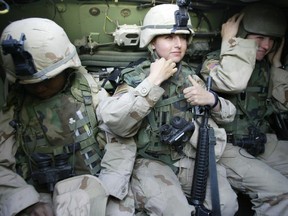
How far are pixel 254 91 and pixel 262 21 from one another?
2.02ft

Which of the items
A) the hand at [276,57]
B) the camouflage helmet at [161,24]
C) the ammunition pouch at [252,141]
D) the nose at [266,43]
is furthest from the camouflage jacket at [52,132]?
the hand at [276,57]

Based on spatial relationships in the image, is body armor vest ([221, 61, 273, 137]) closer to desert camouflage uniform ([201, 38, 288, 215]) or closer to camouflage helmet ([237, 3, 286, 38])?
desert camouflage uniform ([201, 38, 288, 215])

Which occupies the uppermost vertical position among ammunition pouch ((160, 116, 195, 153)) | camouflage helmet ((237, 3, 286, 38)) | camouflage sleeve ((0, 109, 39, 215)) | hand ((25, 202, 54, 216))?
camouflage helmet ((237, 3, 286, 38))

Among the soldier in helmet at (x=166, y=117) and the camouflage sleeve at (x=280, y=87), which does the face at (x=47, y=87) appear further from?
the camouflage sleeve at (x=280, y=87)

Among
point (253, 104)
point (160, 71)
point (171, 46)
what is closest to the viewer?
point (160, 71)

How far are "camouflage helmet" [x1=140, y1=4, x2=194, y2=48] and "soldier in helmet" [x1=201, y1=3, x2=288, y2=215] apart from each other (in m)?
0.44

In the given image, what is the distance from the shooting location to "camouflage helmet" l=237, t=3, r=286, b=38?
8.46 ft

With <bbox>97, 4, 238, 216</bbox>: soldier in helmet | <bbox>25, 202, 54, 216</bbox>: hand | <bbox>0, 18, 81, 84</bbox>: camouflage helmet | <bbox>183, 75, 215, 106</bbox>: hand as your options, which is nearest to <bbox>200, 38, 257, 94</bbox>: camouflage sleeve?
<bbox>97, 4, 238, 216</bbox>: soldier in helmet

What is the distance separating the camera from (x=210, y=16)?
2873 millimetres

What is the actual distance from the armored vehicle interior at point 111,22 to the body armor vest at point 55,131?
59 centimetres

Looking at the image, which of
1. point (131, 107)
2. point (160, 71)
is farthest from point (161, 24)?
point (131, 107)

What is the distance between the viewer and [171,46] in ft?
7.62

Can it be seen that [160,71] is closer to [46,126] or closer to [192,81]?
[192,81]

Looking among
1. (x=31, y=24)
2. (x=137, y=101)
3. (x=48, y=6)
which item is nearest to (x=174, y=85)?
(x=137, y=101)
